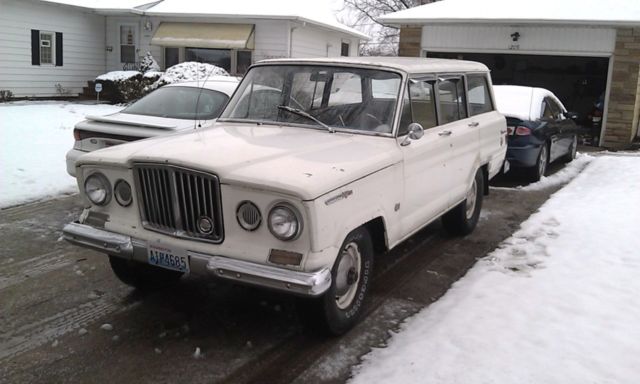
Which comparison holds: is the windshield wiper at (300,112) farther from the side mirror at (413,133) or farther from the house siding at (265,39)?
the house siding at (265,39)

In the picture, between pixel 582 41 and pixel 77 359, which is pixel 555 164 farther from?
pixel 77 359

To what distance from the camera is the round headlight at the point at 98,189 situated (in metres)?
4.23

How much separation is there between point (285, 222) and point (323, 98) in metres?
1.84

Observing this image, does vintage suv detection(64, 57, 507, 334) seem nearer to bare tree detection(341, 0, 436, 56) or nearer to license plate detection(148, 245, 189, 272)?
license plate detection(148, 245, 189, 272)

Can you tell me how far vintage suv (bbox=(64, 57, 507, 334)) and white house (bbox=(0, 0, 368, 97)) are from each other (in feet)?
53.2

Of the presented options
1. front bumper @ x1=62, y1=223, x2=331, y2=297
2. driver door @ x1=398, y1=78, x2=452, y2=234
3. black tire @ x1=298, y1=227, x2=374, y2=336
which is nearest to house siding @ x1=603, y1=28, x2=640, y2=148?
driver door @ x1=398, y1=78, x2=452, y2=234

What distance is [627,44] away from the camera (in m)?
14.9

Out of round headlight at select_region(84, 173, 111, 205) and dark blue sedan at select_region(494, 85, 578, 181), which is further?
dark blue sedan at select_region(494, 85, 578, 181)

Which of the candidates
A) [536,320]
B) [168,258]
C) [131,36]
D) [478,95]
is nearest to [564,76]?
[131,36]

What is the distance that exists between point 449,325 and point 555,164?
8960mm

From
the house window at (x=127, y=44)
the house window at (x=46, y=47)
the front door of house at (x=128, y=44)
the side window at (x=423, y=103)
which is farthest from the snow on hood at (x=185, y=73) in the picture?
the side window at (x=423, y=103)

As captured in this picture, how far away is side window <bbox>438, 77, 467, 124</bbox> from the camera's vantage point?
5777 mm

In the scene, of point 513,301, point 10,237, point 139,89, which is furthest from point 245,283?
point 139,89

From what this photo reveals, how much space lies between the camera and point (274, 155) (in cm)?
412
